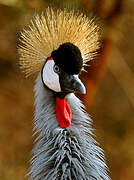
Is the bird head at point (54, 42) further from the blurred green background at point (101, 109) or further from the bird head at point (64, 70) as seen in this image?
the blurred green background at point (101, 109)

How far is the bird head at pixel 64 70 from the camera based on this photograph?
69.7 inches

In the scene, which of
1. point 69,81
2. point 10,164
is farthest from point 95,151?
point 10,164

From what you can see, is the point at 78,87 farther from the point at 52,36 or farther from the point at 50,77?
the point at 52,36

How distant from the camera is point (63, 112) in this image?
1.84m

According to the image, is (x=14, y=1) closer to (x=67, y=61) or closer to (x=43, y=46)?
(x=43, y=46)

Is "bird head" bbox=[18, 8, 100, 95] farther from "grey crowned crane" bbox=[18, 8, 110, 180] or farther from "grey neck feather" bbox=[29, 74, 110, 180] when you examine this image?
"grey neck feather" bbox=[29, 74, 110, 180]

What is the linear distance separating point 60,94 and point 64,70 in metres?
0.14

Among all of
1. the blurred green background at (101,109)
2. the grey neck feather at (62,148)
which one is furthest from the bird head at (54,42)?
the blurred green background at (101,109)

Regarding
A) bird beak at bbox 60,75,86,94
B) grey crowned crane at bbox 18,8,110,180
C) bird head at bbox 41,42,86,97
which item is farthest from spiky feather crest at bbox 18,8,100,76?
bird beak at bbox 60,75,86,94

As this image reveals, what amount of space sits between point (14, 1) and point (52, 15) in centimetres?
128

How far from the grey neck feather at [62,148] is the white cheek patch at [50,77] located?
0.15ft

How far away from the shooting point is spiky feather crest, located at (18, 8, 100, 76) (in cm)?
194

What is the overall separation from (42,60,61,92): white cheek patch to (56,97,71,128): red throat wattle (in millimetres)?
67

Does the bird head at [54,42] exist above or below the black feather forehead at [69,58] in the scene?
above
